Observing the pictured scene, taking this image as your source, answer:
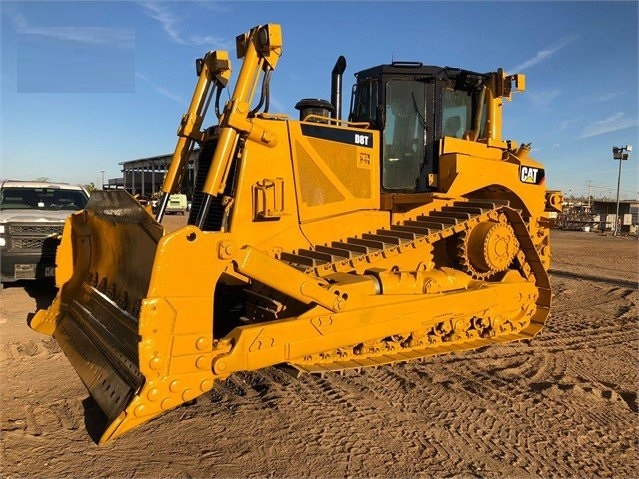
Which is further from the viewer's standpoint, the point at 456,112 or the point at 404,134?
the point at 456,112

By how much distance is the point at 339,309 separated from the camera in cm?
453

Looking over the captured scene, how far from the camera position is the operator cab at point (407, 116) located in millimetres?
6113

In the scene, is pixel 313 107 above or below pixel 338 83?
below

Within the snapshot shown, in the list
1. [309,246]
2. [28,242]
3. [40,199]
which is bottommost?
[28,242]

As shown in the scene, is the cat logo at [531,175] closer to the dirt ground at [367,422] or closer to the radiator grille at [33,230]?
the dirt ground at [367,422]

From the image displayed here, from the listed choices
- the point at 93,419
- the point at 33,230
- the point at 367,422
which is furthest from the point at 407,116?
the point at 33,230

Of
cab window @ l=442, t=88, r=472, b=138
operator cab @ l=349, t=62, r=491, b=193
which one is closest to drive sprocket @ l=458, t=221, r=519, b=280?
operator cab @ l=349, t=62, r=491, b=193

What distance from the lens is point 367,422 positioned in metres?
→ 4.00

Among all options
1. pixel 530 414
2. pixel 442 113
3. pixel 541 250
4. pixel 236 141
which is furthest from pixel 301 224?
pixel 541 250

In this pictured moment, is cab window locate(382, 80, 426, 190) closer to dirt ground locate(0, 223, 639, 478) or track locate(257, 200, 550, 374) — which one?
track locate(257, 200, 550, 374)

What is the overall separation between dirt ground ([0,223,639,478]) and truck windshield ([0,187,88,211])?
15.4ft

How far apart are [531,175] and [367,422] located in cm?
455

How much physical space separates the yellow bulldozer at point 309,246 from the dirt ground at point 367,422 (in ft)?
0.82

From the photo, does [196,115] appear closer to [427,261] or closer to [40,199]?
[427,261]
